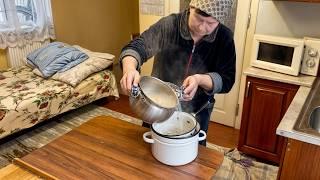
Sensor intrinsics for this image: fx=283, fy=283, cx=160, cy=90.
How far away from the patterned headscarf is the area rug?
1414 millimetres

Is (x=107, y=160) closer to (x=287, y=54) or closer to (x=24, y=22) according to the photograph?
(x=287, y=54)

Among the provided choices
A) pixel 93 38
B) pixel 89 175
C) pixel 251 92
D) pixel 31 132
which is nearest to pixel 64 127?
pixel 31 132

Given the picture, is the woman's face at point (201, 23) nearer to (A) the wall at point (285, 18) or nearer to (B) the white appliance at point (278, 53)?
(B) the white appliance at point (278, 53)

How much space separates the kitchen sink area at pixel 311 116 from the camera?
1.35 meters

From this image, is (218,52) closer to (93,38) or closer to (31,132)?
(31,132)

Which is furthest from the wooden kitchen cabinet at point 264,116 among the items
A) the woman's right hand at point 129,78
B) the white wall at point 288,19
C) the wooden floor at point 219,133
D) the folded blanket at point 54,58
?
the folded blanket at point 54,58

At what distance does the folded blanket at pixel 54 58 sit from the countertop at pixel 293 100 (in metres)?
1.85

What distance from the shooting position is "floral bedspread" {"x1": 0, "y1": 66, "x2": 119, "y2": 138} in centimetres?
241

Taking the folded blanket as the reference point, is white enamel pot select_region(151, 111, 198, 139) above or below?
above

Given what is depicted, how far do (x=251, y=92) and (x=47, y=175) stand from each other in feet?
5.52

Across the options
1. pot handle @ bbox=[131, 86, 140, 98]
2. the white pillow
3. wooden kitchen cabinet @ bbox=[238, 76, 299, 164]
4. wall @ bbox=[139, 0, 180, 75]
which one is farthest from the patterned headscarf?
the white pillow

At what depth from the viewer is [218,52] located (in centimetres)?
129

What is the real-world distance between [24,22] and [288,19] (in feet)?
8.78

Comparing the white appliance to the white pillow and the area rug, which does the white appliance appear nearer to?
the area rug
